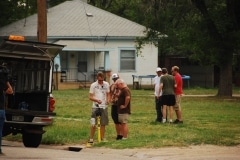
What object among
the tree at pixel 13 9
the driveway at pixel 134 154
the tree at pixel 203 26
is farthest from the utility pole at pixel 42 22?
the tree at pixel 13 9

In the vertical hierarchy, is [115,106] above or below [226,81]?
below

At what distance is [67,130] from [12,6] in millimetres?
32251

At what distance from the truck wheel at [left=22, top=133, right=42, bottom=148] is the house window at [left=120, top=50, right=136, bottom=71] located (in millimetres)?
32222

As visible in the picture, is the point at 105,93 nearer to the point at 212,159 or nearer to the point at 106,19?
the point at 212,159

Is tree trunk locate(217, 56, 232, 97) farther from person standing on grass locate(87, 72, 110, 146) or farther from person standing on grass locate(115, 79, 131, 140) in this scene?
person standing on grass locate(87, 72, 110, 146)

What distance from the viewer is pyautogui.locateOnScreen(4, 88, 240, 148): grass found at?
18375 mm

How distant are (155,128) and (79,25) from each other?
29284mm

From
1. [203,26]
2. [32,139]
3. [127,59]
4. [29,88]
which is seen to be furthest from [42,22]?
[127,59]

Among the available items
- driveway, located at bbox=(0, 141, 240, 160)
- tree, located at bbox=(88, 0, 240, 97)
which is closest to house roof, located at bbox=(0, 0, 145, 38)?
tree, located at bbox=(88, 0, 240, 97)

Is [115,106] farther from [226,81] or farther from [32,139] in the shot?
[226,81]

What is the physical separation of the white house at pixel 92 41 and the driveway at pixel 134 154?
99.6ft

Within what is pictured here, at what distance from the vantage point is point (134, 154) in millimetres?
16719

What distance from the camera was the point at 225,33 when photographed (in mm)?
37156

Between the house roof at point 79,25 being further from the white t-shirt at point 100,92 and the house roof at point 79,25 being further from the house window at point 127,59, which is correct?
the white t-shirt at point 100,92
